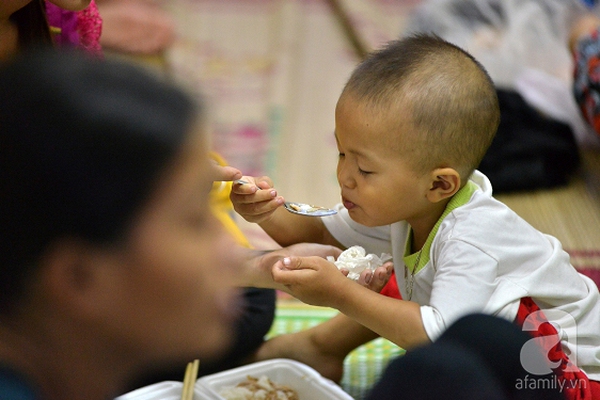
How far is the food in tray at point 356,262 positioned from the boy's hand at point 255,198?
5.5 inches

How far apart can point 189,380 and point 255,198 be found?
36cm

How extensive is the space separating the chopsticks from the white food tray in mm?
17

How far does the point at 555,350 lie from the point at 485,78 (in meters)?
0.43

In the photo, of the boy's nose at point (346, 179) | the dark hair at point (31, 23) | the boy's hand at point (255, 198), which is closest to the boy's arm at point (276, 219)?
the boy's hand at point (255, 198)

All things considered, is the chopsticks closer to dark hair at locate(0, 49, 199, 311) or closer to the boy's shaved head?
the boy's shaved head

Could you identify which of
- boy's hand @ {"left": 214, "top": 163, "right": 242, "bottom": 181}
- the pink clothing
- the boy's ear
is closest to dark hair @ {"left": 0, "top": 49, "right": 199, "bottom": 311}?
boy's hand @ {"left": 214, "top": 163, "right": 242, "bottom": 181}

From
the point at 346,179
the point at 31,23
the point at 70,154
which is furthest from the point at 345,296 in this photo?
the point at 31,23

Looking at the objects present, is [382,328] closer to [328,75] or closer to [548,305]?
[548,305]

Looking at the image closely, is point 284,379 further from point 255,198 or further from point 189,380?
point 255,198

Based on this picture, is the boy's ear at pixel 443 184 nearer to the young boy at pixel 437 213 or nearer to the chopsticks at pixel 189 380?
the young boy at pixel 437 213

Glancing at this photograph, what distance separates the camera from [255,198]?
1.17m

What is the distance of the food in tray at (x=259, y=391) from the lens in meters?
1.27

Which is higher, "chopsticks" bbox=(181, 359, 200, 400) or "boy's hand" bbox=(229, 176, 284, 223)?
"boy's hand" bbox=(229, 176, 284, 223)

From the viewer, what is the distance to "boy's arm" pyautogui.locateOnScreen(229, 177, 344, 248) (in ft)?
3.88
